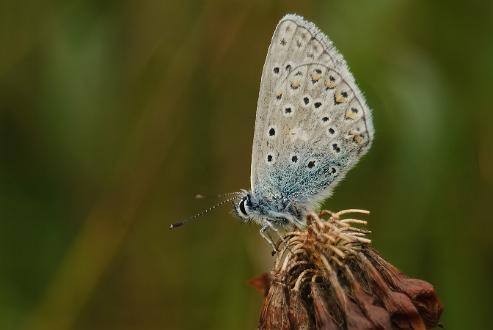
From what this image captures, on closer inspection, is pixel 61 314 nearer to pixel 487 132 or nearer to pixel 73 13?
pixel 73 13

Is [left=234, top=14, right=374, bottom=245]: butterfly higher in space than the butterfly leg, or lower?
higher

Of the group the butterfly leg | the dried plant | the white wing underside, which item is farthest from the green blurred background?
the dried plant

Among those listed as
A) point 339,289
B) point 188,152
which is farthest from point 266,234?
point 188,152

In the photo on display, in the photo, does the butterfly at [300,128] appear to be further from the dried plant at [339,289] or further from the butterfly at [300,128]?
the dried plant at [339,289]

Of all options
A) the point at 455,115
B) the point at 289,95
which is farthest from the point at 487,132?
the point at 289,95

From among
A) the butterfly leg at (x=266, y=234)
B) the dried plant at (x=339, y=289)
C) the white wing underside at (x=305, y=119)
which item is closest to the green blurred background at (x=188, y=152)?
the white wing underside at (x=305, y=119)

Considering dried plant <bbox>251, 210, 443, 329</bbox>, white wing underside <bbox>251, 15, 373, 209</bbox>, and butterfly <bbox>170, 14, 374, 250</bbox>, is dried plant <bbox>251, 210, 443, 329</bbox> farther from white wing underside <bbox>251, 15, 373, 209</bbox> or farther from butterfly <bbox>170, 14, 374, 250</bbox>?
white wing underside <bbox>251, 15, 373, 209</bbox>
